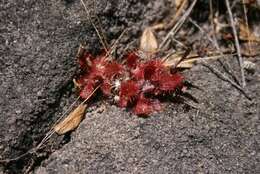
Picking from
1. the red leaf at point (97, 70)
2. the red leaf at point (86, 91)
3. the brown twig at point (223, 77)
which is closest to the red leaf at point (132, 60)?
the red leaf at point (97, 70)


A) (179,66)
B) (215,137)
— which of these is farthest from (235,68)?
(215,137)

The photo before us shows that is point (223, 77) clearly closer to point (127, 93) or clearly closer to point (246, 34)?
point (246, 34)

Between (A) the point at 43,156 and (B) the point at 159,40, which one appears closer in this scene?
(A) the point at 43,156

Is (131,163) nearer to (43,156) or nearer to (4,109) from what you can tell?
(43,156)

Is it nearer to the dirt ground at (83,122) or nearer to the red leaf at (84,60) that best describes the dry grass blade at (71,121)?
the dirt ground at (83,122)

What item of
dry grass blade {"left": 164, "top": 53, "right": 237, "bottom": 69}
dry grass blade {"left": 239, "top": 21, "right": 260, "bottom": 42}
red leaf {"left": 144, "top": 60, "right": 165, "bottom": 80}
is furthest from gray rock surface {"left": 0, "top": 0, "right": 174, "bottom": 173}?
dry grass blade {"left": 239, "top": 21, "right": 260, "bottom": 42}

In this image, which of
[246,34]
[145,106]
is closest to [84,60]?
[145,106]
